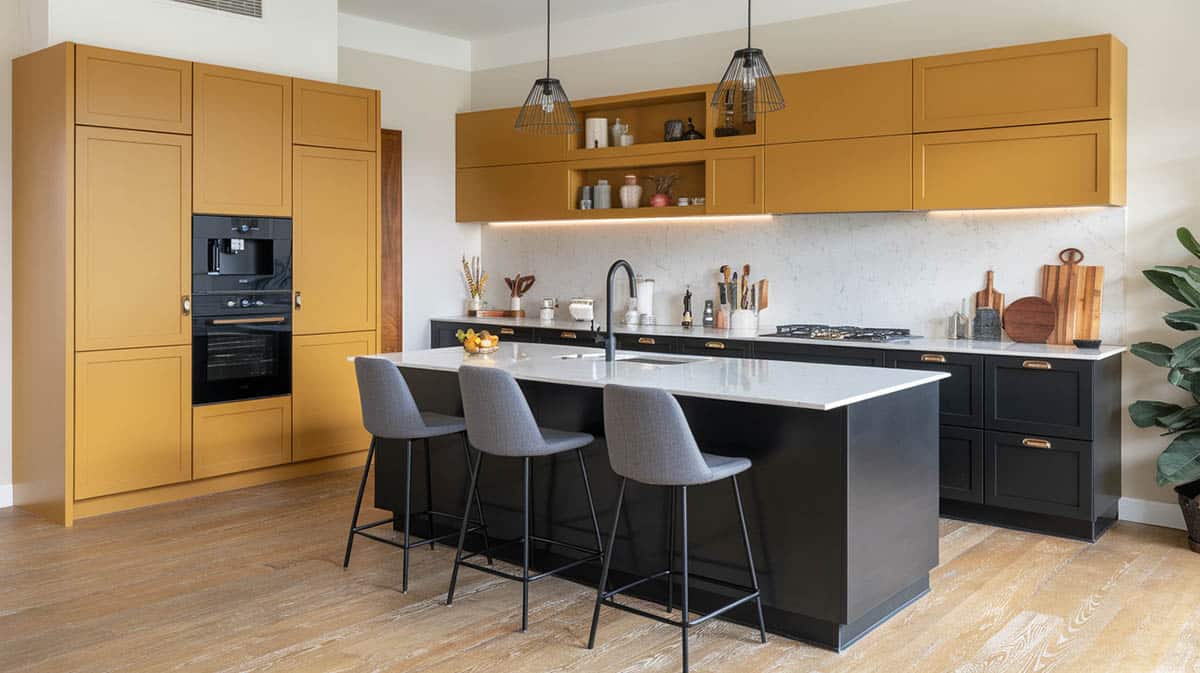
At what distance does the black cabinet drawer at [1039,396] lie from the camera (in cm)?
483

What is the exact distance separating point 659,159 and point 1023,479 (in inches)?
117

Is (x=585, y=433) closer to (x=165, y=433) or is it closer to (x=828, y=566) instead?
(x=828, y=566)

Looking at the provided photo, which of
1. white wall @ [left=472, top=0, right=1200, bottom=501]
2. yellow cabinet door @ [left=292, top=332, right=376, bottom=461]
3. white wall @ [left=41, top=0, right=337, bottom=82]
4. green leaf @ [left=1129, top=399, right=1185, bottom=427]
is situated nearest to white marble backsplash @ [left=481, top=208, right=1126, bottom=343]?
white wall @ [left=472, top=0, right=1200, bottom=501]

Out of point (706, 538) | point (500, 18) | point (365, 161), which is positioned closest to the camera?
point (706, 538)

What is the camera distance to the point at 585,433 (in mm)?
4137

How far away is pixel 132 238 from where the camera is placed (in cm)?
528

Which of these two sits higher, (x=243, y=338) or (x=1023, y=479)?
(x=243, y=338)

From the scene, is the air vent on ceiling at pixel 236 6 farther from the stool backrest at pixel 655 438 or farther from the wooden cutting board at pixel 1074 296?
the wooden cutting board at pixel 1074 296

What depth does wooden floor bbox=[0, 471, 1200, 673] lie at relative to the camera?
11.2ft

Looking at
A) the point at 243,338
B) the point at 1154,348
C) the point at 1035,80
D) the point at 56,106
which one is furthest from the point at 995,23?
the point at 56,106

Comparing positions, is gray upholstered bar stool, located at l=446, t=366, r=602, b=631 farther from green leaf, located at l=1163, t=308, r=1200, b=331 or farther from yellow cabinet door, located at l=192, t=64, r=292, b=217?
green leaf, located at l=1163, t=308, r=1200, b=331

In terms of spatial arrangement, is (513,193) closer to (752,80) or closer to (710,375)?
(752,80)

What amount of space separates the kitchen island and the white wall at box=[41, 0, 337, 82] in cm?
265

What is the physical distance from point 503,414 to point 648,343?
2699mm
